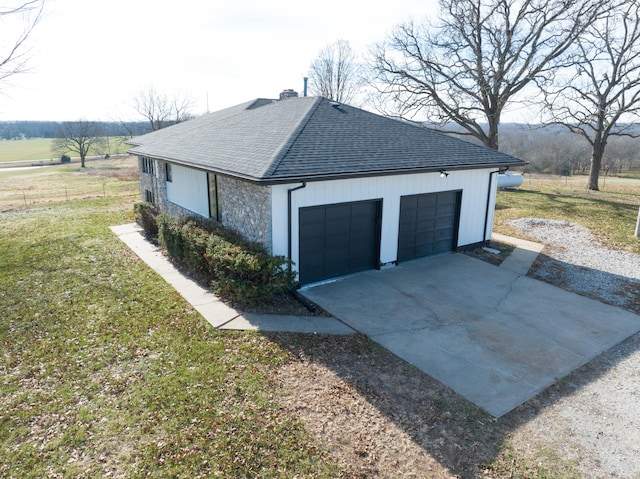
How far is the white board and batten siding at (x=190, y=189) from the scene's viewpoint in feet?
42.8

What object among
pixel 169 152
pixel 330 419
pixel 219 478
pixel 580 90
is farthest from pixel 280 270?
pixel 580 90

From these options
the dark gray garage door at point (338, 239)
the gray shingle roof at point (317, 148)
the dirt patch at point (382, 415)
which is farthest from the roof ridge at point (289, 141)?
the dirt patch at point (382, 415)

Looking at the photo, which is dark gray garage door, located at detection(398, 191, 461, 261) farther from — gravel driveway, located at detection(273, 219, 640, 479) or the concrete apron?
gravel driveway, located at detection(273, 219, 640, 479)

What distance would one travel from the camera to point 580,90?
27.4 meters

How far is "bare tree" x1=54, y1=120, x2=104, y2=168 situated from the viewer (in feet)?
210

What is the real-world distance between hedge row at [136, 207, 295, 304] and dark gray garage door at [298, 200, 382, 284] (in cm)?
90

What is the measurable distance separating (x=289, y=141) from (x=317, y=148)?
734 mm

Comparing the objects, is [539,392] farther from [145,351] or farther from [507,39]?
[507,39]

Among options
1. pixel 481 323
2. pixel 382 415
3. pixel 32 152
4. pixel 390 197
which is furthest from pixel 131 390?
pixel 32 152

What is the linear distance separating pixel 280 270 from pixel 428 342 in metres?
3.42

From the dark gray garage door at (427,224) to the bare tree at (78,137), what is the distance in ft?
213

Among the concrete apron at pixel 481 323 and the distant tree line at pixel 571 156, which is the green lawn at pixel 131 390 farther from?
the distant tree line at pixel 571 156

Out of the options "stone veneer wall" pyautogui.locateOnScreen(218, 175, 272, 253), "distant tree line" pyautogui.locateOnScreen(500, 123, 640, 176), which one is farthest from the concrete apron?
"distant tree line" pyautogui.locateOnScreen(500, 123, 640, 176)

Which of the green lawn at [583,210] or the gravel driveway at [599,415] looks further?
the green lawn at [583,210]
